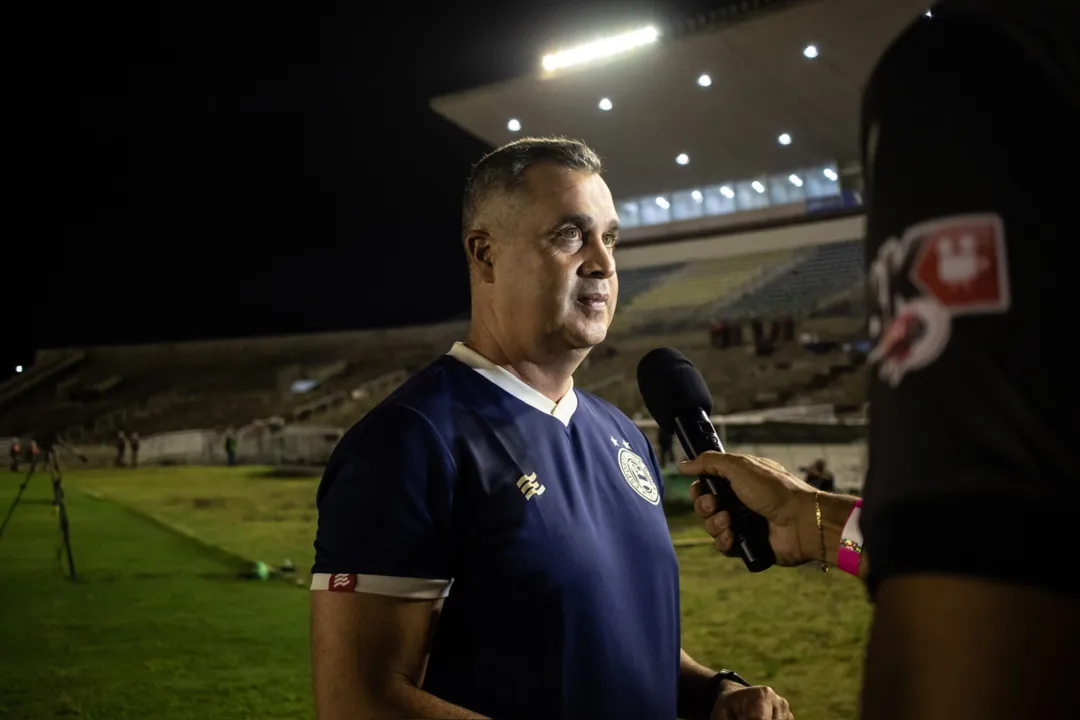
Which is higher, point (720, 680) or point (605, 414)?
point (605, 414)

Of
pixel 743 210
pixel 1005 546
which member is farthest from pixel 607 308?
pixel 743 210

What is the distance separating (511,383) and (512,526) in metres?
0.35

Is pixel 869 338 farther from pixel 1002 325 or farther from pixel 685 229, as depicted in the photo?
pixel 685 229

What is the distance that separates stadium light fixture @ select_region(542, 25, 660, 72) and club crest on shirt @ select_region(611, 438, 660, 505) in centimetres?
2326

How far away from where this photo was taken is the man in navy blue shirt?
5.03ft

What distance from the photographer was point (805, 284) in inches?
1042

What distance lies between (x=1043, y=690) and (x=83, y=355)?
1620 inches

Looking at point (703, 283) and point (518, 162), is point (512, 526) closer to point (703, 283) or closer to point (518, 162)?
point (518, 162)

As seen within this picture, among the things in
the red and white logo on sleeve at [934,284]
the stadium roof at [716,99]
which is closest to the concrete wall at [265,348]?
the stadium roof at [716,99]

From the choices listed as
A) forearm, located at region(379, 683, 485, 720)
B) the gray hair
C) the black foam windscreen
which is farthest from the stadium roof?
forearm, located at region(379, 683, 485, 720)

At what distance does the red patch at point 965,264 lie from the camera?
51 centimetres

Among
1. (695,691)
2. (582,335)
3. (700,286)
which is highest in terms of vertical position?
(700,286)

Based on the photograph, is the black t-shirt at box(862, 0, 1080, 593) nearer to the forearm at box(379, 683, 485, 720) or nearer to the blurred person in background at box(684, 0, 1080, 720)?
the blurred person in background at box(684, 0, 1080, 720)

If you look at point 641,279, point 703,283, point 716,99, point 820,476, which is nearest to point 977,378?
point 820,476
